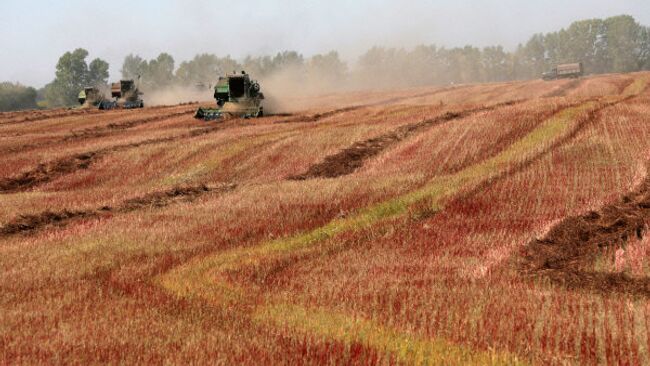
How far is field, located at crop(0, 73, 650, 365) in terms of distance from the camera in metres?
7.91

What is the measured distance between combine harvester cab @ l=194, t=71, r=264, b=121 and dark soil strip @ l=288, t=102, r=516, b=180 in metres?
16.7

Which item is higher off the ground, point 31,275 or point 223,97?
point 223,97

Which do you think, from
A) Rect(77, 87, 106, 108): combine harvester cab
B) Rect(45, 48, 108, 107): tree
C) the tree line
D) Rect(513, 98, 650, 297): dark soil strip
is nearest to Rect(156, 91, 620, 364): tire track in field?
Rect(513, 98, 650, 297): dark soil strip

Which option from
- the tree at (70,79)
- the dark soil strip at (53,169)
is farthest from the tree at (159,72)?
the dark soil strip at (53,169)

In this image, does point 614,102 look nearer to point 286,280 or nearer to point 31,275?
point 286,280

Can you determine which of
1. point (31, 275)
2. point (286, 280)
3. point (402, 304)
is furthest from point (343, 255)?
point (31, 275)

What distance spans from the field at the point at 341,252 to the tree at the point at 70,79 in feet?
406

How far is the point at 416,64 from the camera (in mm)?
166250

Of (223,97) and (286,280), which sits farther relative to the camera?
(223,97)

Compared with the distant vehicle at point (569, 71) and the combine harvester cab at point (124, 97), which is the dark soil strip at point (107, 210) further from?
the distant vehicle at point (569, 71)

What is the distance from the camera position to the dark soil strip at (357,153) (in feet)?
80.2

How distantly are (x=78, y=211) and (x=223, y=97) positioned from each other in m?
30.5

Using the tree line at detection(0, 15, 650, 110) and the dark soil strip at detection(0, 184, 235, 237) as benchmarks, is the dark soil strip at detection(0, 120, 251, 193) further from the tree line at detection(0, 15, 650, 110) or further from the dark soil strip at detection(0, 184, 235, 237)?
the tree line at detection(0, 15, 650, 110)

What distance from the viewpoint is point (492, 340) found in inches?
314
